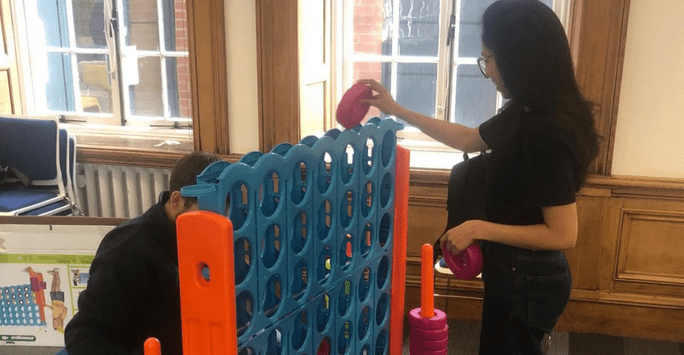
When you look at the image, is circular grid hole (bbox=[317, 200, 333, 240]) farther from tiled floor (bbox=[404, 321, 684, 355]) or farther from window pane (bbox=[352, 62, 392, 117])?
window pane (bbox=[352, 62, 392, 117])

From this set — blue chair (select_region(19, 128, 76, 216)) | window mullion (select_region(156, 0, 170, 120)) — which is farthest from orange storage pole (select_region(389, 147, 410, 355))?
window mullion (select_region(156, 0, 170, 120))

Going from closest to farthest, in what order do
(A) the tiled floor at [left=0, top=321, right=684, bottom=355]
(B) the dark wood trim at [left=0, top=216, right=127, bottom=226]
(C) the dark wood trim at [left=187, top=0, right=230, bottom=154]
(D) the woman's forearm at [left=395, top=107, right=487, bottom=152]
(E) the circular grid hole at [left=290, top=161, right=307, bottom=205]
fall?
1. (E) the circular grid hole at [left=290, top=161, right=307, bottom=205]
2. (D) the woman's forearm at [left=395, top=107, right=487, bottom=152]
3. (B) the dark wood trim at [left=0, top=216, right=127, bottom=226]
4. (A) the tiled floor at [left=0, top=321, right=684, bottom=355]
5. (C) the dark wood trim at [left=187, top=0, right=230, bottom=154]

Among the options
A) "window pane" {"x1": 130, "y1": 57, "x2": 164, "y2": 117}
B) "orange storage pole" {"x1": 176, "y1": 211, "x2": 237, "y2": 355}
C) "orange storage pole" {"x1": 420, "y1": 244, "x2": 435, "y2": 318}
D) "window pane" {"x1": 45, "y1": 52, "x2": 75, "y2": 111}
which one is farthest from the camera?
"window pane" {"x1": 45, "y1": 52, "x2": 75, "y2": 111}

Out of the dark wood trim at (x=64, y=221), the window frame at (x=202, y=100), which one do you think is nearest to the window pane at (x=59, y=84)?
the window frame at (x=202, y=100)

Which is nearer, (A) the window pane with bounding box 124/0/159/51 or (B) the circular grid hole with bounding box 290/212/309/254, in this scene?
(B) the circular grid hole with bounding box 290/212/309/254

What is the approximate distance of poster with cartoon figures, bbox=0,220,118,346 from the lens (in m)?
1.97

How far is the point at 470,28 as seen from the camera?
9.98ft

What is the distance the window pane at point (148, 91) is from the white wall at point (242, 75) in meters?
0.73

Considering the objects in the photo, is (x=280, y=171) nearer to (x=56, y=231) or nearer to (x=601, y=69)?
(x=56, y=231)

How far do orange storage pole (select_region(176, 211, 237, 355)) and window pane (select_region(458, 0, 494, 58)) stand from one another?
2.46 meters

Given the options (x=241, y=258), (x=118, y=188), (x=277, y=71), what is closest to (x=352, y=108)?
(x=241, y=258)

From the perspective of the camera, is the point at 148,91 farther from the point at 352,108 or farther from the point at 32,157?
the point at 352,108

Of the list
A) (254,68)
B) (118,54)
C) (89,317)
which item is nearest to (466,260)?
(89,317)

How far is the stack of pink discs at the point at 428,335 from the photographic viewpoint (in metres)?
1.29
